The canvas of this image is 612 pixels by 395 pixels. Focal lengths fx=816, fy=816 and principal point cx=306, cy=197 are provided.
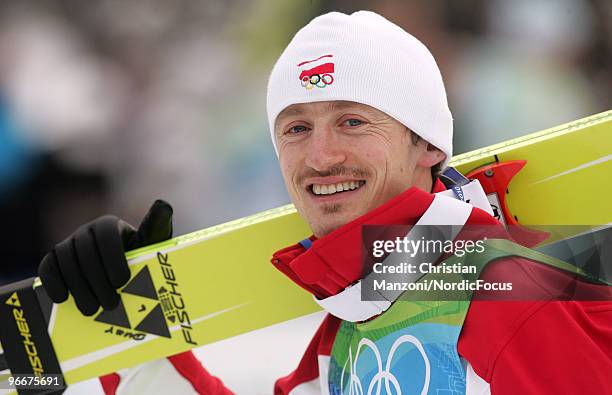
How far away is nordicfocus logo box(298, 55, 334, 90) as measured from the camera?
1.40 m

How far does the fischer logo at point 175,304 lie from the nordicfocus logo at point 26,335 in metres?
0.32

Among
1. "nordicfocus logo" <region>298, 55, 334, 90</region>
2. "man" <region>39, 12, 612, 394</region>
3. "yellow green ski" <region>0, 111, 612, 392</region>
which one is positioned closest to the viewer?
"man" <region>39, 12, 612, 394</region>

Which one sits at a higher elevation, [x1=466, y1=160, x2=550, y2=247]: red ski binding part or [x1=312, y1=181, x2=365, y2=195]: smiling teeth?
[x1=312, y1=181, x2=365, y2=195]: smiling teeth

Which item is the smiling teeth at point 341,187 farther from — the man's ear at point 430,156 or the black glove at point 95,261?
the black glove at point 95,261

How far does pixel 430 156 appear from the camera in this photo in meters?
1.50

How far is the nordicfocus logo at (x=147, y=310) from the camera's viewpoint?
185 centimetres

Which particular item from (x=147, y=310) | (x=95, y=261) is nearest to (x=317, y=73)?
(x=95, y=261)

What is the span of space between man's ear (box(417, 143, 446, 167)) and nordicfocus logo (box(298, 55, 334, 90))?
231 mm

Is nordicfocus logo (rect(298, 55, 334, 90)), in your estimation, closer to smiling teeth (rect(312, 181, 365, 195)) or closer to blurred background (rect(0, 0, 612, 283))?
smiling teeth (rect(312, 181, 365, 195))

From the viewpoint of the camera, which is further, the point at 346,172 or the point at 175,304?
the point at 175,304

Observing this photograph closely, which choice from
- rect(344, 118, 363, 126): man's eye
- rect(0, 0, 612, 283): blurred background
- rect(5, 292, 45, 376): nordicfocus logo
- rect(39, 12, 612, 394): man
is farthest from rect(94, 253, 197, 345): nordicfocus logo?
rect(0, 0, 612, 283): blurred background

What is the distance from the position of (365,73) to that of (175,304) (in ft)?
2.53

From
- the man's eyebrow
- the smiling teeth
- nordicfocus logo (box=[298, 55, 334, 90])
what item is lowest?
the smiling teeth

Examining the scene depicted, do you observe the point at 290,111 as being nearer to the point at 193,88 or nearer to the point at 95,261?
the point at 95,261
